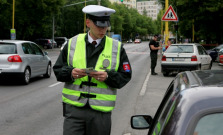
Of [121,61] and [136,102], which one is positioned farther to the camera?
[136,102]

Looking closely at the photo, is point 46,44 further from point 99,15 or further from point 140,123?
point 140,123

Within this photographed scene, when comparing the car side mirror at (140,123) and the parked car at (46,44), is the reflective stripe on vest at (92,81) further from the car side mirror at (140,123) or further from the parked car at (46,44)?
the parked car at (46,44)

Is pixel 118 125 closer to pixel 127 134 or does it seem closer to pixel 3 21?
pixel 127 134

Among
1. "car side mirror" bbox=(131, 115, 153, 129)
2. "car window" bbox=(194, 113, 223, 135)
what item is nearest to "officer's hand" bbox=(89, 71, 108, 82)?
"car side mirror" bbox=(131, 115, 153, 129)

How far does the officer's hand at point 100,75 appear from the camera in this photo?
9.96 feet

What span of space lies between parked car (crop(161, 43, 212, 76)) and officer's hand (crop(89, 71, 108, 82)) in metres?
12.9

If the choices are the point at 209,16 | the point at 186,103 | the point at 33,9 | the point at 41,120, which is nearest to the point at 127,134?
the point at 41,120

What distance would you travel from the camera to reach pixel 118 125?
22.0 ft

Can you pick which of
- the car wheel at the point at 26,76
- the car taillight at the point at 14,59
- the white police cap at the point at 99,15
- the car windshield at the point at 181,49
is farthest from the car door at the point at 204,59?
the white police cap at the point at 99,15

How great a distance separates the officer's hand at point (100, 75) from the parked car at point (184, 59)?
1285cm

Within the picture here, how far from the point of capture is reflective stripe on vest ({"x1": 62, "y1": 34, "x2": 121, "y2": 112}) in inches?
124

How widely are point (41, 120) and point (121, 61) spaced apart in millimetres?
4221

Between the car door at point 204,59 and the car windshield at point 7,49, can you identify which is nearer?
the car windshield at point 7,49

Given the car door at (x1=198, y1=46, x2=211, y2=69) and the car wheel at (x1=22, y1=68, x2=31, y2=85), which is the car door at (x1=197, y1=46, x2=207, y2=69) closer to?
the car door at (x1=198, y1=46, x2=211, y2=69)
